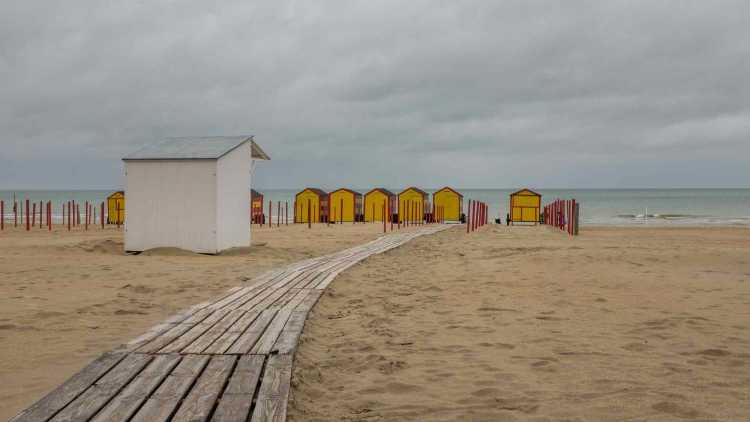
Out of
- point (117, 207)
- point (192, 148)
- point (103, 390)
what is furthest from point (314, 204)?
point (103, 390)

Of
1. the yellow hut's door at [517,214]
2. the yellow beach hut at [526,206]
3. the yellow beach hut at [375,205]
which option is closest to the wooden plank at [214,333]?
the yellow hut's door at [517,214]

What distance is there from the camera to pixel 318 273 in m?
11.0

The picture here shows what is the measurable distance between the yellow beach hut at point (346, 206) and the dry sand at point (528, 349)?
31.1 metres

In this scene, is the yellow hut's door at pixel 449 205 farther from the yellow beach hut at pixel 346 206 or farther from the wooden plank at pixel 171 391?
the wooden plank at pixel 171 391

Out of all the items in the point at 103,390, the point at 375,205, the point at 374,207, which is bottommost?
the point at 103,390

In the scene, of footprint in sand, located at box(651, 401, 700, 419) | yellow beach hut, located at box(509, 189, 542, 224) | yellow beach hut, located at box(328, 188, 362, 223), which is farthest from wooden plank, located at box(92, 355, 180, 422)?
yellow beach hut, located at box(328, 188, 362, 223)

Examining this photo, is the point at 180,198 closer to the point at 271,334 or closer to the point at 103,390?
the point at 271,334

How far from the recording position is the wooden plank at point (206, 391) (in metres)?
3.53

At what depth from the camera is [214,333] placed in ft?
19.0

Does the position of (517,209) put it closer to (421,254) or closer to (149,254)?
(421,254)

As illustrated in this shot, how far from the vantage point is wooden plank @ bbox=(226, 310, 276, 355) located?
5113 mm

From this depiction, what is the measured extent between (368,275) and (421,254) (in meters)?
4.84

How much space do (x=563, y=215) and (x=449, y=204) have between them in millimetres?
10966

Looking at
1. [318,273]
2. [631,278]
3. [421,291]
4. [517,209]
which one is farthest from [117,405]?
[517,209]
